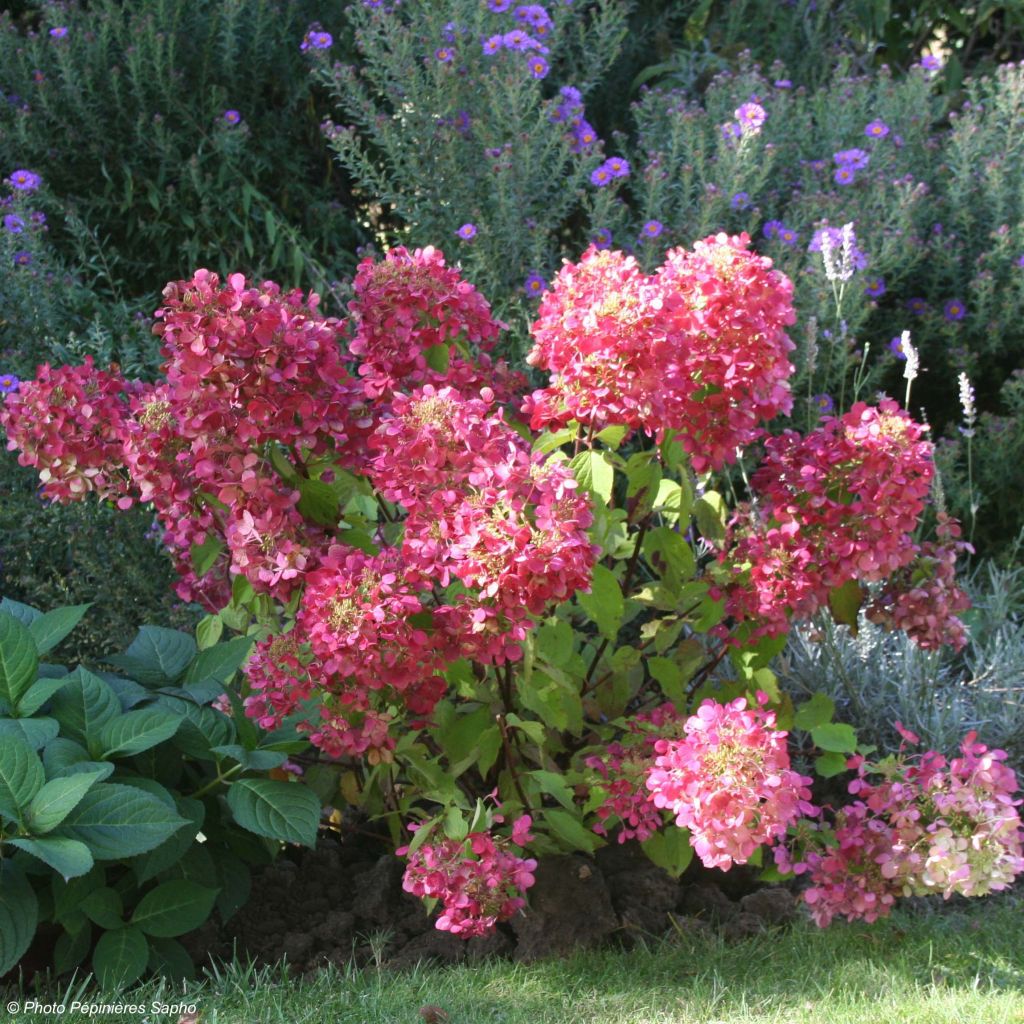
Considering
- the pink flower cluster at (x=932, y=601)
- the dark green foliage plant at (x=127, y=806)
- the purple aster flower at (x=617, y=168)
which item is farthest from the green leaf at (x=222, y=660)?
the purple aster flower at (x=617, y=168)

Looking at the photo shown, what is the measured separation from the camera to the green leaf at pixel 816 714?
8.93 ft

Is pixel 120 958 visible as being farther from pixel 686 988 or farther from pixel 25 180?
pixel 25 180

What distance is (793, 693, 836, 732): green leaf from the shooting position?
272 centimetres

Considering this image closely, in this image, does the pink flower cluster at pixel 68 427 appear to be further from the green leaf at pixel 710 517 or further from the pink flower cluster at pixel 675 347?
the green leaf at pixel 710 517

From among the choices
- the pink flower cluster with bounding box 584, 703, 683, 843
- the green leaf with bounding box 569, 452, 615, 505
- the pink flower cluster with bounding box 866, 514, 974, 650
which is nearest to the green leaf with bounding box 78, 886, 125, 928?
the pink flower cluster with bounding box 584, 703, 683, 843

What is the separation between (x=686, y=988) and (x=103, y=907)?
1076 millimetres

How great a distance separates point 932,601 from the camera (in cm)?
267

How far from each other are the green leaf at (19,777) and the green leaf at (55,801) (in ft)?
0.05

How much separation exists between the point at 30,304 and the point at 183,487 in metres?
1.98

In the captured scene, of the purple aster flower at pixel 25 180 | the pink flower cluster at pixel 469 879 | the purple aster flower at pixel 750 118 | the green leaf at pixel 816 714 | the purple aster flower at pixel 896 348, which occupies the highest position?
the purple aster flower at pixel 750 118

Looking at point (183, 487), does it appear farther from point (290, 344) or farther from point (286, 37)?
point (286, 37)

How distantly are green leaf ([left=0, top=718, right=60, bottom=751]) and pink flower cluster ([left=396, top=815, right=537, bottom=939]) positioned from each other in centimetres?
67

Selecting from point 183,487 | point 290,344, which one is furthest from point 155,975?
point 290,344

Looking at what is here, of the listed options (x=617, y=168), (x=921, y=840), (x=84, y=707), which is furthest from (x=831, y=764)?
(x=617, y=168)
